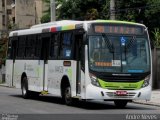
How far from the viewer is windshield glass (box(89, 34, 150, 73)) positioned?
65.3 feet

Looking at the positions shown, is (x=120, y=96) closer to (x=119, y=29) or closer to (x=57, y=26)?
(x=119, y=29)

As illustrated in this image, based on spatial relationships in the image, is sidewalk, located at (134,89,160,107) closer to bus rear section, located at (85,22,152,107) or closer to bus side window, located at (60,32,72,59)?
bus rear section, located at (85,22,152,107)

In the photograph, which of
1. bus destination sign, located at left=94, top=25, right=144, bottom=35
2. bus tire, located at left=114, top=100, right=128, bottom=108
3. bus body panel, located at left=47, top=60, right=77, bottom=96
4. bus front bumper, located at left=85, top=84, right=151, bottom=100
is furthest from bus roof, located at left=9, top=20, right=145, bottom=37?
bus tire, located at left=114, top=100, right=128, bottom=108

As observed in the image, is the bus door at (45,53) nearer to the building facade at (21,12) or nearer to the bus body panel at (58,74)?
the bus body panel at (58,74)

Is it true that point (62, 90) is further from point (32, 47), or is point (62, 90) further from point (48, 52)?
point (32, 47)

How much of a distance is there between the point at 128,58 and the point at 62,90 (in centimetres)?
330

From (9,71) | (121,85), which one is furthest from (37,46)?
(121,85)

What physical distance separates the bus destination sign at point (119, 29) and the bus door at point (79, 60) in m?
0.77

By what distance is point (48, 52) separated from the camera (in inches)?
938

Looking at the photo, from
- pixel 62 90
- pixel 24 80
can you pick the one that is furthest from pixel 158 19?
pixel 62 90

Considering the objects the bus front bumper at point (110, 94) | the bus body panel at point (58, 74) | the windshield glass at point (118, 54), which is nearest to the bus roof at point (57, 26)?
the windshield glass at point (118, 54)

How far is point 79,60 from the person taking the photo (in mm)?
20578

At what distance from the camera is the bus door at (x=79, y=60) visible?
20.2 m

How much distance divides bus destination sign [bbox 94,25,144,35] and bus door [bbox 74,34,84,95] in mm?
771
